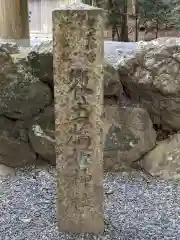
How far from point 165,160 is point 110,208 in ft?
2.19

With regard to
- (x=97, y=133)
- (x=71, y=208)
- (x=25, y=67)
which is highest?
(x=25, y=67)

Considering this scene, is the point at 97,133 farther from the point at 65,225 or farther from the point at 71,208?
the point at 65,225

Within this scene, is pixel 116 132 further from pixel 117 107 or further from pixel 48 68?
pixel 48 68

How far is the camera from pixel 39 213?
2.03 m

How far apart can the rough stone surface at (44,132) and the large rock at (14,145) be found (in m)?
0.07

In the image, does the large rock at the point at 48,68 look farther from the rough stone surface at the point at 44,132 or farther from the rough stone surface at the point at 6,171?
the rough stone surface at the point at 6,171

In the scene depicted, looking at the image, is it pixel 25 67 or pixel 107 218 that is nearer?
pixel 107 218

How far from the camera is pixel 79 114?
1632mm

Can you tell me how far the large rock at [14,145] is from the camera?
2561 mm

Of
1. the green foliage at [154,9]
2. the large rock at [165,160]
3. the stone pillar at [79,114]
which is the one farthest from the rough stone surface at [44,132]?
the green foliage at [154,9]

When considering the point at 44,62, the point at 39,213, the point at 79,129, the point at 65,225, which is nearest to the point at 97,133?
the point at 79,129

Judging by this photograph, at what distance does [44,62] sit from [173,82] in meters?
0.90

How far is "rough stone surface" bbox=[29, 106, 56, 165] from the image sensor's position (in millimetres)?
2547

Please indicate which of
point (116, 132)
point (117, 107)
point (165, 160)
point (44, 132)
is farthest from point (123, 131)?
point (44, 132)
